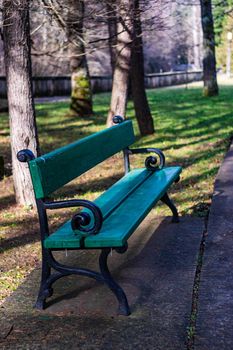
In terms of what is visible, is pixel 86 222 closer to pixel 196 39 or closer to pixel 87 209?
pixel 87 209

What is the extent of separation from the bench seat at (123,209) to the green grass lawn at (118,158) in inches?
31.0

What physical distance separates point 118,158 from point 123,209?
5.77 meters

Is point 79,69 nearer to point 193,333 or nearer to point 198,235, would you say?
point 198,235

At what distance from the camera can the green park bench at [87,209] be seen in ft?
11.6

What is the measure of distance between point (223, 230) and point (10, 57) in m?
2.99

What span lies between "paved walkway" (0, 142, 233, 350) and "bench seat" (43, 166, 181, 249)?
46 cm

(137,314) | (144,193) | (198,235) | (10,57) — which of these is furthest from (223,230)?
(10,57)

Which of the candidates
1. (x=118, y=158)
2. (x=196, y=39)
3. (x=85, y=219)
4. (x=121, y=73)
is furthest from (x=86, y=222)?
(x=196, y=39)

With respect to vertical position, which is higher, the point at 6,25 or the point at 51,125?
the point at 6,25

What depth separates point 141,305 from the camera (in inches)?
147

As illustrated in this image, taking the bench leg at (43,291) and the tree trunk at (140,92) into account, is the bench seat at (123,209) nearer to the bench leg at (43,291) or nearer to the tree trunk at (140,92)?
the bench leg at (43,291)

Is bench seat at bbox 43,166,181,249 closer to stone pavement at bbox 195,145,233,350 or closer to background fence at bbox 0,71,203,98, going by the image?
stone pavement at bbox 195,145,233,350

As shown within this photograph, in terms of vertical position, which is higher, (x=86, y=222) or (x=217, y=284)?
(x=86, y=222)

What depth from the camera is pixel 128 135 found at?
6.01 m
